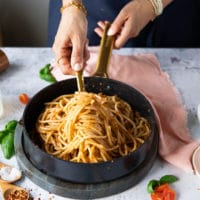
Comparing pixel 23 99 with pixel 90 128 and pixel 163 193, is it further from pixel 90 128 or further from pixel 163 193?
pixel 163 193

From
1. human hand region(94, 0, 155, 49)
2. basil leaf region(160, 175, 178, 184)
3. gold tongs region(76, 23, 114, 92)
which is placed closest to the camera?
basil leaf region(160, 175, 178, 184)

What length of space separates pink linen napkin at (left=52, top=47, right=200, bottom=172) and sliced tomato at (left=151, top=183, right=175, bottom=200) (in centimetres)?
9

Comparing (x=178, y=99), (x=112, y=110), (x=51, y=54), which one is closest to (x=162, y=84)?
(x=178, y=99)

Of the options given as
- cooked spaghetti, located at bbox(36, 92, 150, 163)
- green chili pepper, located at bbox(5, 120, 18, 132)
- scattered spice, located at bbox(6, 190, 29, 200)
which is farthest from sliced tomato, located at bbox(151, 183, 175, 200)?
green chili pepper, located at bbox(5, 120, 18, 132)

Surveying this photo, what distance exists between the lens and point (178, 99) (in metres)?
1.35

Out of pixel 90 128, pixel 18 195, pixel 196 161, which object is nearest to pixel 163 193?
pixel 196 161

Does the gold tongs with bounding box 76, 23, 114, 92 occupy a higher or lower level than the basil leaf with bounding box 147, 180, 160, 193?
higher

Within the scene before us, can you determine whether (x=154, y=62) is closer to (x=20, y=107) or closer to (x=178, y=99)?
(x=178, y=99)

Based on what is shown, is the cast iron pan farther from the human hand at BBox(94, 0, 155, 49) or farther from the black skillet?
the human hand at BBox(94, 0, 155, 49)

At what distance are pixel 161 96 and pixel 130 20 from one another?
271 mm

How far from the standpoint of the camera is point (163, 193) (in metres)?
1.05

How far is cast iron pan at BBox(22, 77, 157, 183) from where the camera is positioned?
99cm

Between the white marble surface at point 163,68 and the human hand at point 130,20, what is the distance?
0.75 ft

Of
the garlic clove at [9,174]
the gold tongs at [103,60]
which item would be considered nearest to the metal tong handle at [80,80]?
the gold tongs at [103,60]
